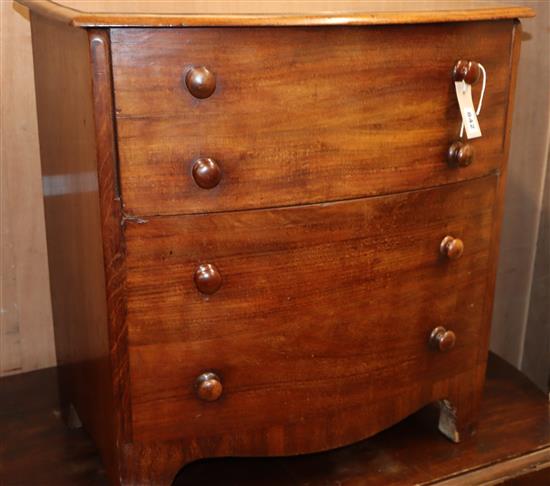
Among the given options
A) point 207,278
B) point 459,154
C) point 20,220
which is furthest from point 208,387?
point 20,220

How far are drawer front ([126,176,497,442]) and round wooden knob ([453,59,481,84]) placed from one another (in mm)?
184

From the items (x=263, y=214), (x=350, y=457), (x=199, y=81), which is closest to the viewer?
(x=199, y=81)

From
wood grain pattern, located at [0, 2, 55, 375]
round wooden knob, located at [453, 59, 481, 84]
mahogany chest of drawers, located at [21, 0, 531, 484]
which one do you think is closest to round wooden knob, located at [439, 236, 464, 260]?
mahogany chest of drawers, located at [21, 0, 531, 484]

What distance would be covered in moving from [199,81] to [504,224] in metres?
A: 1.27

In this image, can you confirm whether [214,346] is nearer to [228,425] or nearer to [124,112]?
[228,425]

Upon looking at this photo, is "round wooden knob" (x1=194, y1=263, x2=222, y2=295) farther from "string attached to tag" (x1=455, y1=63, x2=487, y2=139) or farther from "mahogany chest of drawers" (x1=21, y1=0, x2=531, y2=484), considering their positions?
"string attached to tag" (x1=455, y1=63, x2=487, y2=139)

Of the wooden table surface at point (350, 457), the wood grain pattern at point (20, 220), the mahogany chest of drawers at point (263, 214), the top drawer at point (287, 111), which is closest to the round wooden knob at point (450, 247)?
the mahogany chest of drawers at point (263, 214)

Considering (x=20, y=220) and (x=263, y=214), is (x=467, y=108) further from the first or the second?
(x=20, y=220)

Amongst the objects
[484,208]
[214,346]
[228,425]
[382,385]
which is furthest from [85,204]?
[484,208]

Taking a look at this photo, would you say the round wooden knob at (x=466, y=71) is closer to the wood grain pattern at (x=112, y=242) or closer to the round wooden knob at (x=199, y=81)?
the round wooden knob at (x=199, y=81)

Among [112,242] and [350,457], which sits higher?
[112,242]

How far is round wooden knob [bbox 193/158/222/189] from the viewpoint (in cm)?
111

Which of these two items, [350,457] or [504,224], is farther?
[504,224]

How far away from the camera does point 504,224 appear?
211cm
